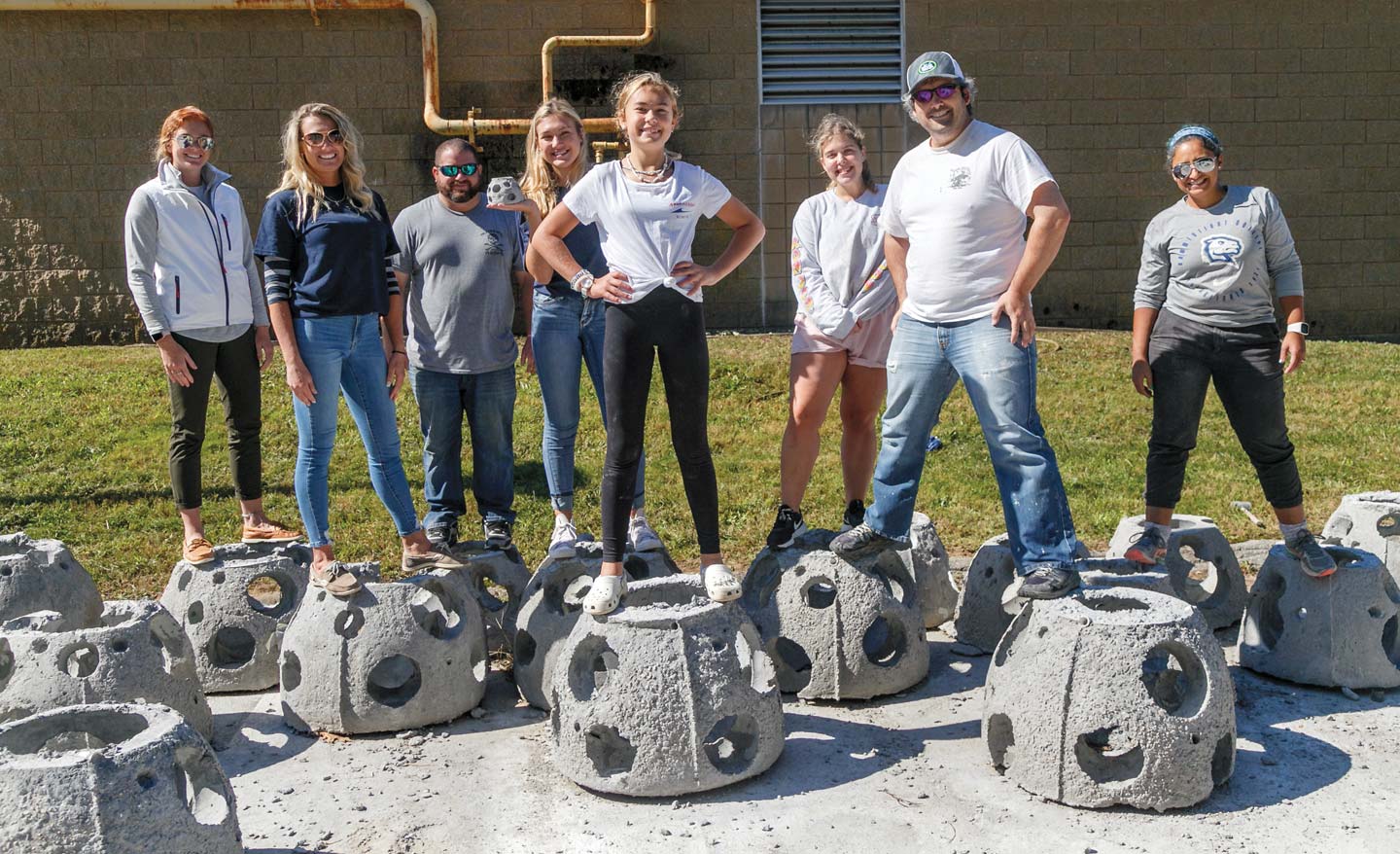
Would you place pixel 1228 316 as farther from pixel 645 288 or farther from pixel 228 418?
pixel 228 418

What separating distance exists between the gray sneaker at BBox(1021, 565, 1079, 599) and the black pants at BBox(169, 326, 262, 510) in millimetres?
3413

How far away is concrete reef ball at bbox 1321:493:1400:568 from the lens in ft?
19.5

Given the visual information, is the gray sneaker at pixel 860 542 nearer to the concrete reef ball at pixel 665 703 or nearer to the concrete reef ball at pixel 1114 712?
the concrete reef ball at pixel 665 703

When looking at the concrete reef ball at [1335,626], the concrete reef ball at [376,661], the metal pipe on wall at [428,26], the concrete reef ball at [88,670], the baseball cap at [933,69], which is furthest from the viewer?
the metal pipe on wall at [428,26]

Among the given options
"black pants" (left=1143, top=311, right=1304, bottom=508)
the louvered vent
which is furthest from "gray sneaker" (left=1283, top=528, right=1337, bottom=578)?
the louvered vent

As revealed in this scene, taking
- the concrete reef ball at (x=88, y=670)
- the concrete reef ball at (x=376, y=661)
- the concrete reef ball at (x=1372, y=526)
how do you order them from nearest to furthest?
the concrete reef ball at (x=88, y=670) → the concrete reef ball at (x=376, y=661) → the concrete reef ball at (x=1372, y=526)

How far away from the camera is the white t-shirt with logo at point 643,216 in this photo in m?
4.79

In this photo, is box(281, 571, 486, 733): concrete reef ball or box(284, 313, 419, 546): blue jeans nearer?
box(281, 571, 486, 733): concrete reef ball

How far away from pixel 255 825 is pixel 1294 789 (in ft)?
11.0

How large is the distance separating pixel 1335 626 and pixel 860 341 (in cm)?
217

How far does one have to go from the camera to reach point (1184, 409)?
5512mm

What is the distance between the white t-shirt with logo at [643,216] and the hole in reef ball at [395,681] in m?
1.67

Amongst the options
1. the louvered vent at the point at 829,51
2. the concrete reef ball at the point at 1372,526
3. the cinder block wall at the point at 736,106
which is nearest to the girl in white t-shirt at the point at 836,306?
the concrete reef ball at the point at 1372,526

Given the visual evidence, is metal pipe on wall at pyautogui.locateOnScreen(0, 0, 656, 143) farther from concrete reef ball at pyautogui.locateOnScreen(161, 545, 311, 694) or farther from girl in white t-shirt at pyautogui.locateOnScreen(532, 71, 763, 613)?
girl in white t-shirt at pyautogui.locateOnScreen(532, 71, 763, 613)
